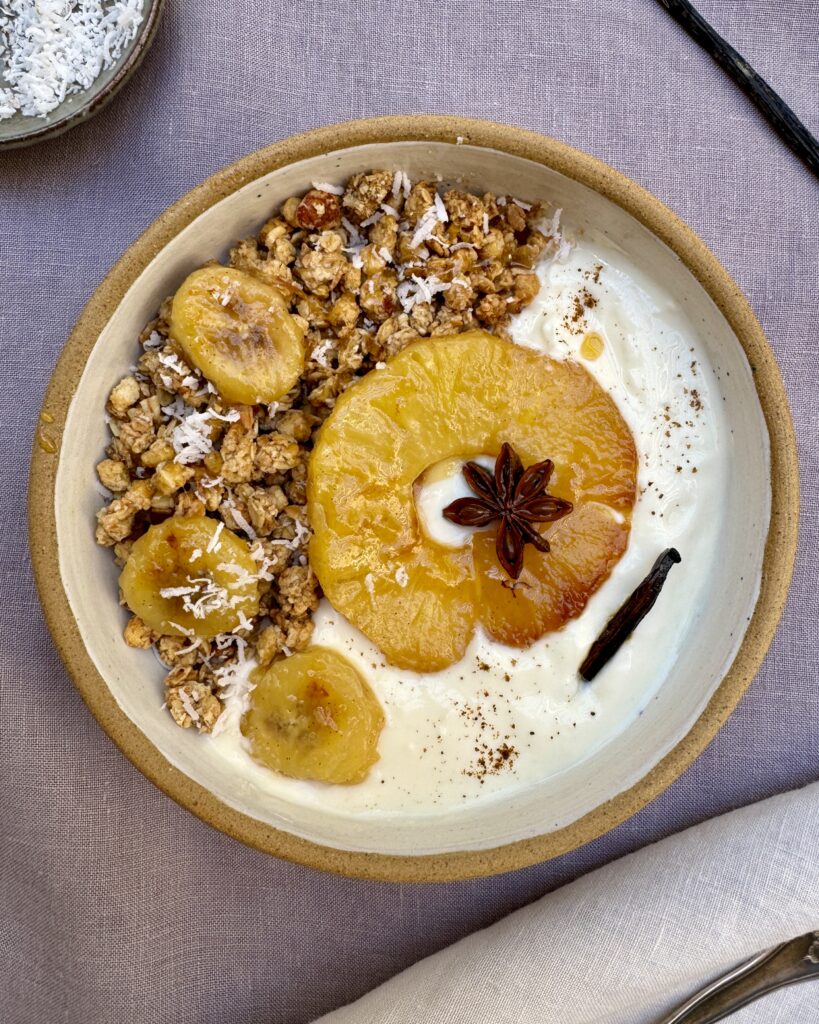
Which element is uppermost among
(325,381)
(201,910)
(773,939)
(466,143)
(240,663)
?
(466,143)

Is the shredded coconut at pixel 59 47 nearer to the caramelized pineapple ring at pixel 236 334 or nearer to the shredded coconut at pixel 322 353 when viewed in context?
the caramelized pineapple ring at pixel 236 334

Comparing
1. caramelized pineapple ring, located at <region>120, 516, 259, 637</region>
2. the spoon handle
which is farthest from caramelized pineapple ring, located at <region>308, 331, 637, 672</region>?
the spoon handle

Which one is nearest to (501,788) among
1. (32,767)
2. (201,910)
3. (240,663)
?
(240,663)

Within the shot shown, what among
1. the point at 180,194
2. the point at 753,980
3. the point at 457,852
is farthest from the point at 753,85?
the point at 753,980

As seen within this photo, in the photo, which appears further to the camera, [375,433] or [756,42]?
[756,42]

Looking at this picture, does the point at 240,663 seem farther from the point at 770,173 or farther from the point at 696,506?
the point at 770,173
